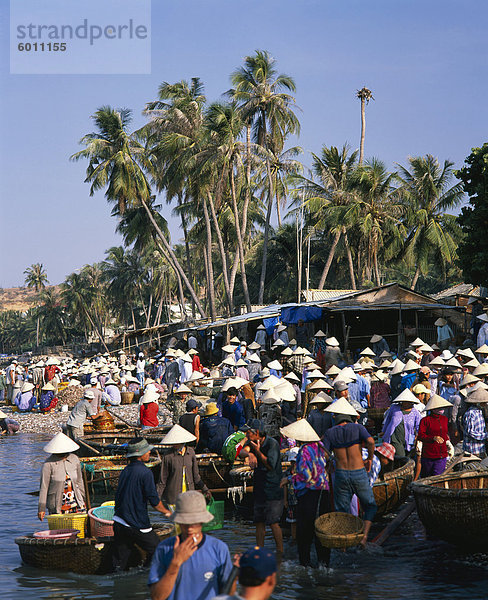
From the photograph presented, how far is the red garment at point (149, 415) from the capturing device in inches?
645

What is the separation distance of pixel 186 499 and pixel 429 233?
38.5 metres

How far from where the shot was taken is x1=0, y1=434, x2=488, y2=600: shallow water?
8055 millimetres

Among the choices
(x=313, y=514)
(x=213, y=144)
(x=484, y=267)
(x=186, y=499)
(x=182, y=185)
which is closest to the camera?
(x=186, y=499)

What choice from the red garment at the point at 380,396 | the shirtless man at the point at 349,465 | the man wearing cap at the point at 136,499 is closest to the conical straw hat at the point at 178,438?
the man wearing cap at the point at 136,499

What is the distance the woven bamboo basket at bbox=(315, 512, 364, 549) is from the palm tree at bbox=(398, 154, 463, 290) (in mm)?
34938

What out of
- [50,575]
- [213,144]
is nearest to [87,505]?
[50,575]

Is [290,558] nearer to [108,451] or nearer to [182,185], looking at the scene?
[108,451]

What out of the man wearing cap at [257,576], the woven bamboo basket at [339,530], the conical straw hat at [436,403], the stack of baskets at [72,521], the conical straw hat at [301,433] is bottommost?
the stack of baskets at [72,521]

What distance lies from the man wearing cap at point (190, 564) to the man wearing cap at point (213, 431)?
26.3ft

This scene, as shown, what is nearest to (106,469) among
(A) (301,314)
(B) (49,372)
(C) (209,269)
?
(A) (301,314)

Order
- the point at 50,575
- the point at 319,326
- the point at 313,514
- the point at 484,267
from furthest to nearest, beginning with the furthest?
the point at 319,326 → the point at 484,267 → the point at 50,575 → the point at 313,514

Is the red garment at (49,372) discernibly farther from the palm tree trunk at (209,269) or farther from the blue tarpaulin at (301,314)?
the blue tarpaulin at (301,314)

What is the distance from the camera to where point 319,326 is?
92.7 feet

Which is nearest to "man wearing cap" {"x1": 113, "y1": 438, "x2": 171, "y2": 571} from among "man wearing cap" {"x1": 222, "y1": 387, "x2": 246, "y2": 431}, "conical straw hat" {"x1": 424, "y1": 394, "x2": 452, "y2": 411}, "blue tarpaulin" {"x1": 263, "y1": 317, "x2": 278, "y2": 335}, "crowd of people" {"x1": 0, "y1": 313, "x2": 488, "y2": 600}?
"crowd of people" {"x1": 0, "y1": 313, "x2": 488, "y2": 600}
